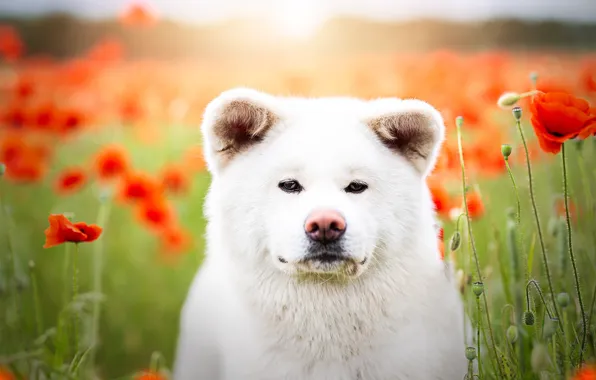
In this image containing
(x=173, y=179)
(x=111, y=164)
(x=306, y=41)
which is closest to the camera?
(x=111, y=164)

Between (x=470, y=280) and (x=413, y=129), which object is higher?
(x=413, y=129)

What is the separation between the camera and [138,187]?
3.57 meters

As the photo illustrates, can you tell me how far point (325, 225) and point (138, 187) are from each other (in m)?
1.84

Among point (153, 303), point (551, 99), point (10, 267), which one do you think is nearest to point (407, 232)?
point (551, 99)

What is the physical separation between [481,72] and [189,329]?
3703 millimetres

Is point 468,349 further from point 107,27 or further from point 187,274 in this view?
point 107,27

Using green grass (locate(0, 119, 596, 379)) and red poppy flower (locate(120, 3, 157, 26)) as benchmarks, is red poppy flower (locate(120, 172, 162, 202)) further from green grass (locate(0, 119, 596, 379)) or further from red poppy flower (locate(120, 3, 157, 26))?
red poppy flower (locate(120, 3, 157, 26))

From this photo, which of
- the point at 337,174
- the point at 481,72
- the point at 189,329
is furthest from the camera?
A: the point at 481,72

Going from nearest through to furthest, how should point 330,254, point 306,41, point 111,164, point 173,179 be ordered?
point 330,254 < point 111,164 < point 173,179 < point 306,41

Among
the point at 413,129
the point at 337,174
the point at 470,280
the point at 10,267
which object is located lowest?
the point at 470,280

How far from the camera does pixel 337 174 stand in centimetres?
233

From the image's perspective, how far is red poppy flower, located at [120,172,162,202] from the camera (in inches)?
141

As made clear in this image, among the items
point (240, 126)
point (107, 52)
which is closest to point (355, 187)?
point (240, 126)

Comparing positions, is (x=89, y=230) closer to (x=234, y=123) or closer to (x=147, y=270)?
(x=234, y=123)
